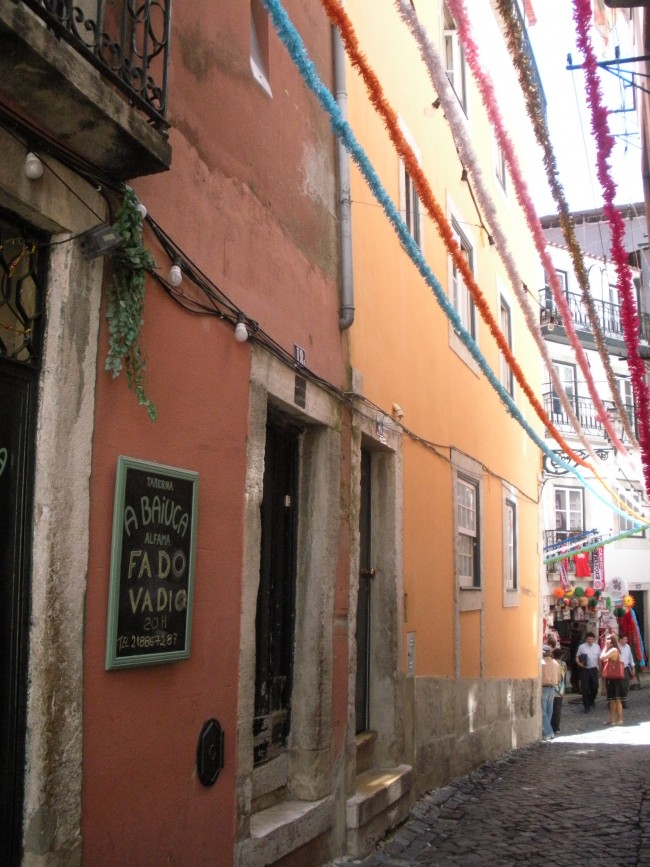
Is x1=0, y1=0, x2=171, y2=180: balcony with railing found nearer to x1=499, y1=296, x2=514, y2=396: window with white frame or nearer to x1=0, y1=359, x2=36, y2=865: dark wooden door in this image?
x1=0, y1=359, x2=36, y2=865: dark wooden door

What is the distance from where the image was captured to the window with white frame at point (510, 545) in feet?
41.5

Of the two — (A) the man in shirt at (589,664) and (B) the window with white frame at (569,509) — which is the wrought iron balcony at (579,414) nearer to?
(B) the window with white frame at (569,509)

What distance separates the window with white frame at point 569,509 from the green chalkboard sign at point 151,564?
934 inches

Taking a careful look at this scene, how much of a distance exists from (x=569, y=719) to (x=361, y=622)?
1220 cm

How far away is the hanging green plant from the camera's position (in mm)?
3943

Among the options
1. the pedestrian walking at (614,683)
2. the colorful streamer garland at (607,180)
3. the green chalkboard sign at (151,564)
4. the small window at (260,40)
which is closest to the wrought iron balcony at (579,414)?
the pedestrian walking at (614,683)

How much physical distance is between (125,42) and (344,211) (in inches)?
124

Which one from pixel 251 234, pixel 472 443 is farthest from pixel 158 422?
pixel 472 443

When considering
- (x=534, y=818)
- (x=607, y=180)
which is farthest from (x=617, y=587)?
(x=607, y=180)

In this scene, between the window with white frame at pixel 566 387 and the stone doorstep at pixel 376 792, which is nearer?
the stone doorstep at pixel 376 792

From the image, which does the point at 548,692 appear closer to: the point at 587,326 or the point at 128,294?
the point at 128,294

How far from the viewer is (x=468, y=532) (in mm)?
10781

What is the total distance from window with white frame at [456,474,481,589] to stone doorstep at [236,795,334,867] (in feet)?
14.8

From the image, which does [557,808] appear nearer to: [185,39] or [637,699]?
[185,39]
